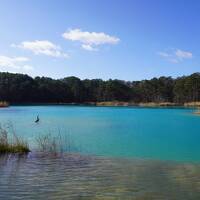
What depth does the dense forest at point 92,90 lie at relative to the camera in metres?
117

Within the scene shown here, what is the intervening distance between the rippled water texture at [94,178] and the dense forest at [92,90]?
100m

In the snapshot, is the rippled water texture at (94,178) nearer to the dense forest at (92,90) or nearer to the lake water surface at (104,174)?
the lake water surface at (104,174)

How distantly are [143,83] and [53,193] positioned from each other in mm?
124863

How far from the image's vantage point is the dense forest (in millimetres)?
117250

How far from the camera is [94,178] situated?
38.8 ft

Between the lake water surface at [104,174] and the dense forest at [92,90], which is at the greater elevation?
the dense forest at [92,90]

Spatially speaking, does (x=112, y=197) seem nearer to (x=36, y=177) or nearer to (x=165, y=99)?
(x=36, y=177)

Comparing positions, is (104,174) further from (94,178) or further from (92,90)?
(92,90)

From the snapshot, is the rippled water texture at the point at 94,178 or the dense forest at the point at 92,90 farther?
the dense forest at the point at 92,90

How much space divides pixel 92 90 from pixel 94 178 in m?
126

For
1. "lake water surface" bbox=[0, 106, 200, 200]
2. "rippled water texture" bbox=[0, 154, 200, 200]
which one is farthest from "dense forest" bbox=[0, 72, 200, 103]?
"rippled water texture" bbox=[0, 154, 200, 200]

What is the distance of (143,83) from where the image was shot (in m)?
134

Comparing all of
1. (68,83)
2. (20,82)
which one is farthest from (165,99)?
(20,82)

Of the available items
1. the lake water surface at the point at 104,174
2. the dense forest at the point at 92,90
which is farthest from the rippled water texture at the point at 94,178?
the dense forest at the point at 92,90
